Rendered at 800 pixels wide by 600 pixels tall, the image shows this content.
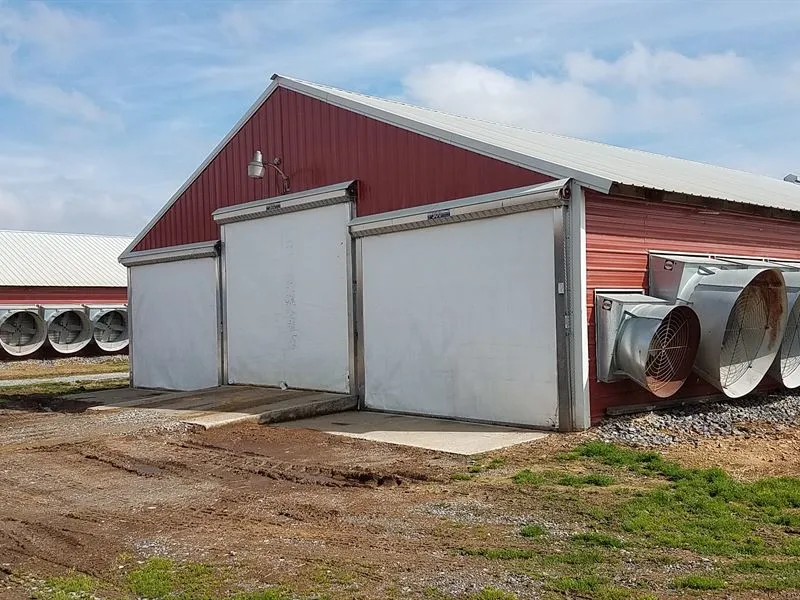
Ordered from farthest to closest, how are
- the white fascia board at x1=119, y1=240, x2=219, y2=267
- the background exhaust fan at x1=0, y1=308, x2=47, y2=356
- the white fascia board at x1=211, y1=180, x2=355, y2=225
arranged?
1. the background exhaust fan at x1=0, y1=308, x2=47, y2=356
2. the white fascia board at x1=119, y1=240, x2=219, y2=267
3. the white fascia board at x1=211, y1=180, x2=355, y2=225

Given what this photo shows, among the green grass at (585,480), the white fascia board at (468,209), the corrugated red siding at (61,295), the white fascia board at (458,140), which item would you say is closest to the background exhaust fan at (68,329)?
the corrugated red siding at (61,295)

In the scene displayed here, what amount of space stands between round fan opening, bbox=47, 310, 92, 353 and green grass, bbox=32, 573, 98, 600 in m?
26.7

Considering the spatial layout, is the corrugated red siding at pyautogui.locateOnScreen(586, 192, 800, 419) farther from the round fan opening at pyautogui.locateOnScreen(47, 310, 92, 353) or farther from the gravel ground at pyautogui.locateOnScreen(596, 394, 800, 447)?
the round fan opening at pyautogui.locateOnScreen(47, 310, 92, 353)

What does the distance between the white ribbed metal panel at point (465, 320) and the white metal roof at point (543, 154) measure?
2.77 feet

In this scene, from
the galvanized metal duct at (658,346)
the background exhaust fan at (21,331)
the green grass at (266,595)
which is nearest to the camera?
the green grass at (266,595)

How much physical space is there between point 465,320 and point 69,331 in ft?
75.4

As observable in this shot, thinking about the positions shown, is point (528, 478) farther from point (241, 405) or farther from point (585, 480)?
point (241, 405)

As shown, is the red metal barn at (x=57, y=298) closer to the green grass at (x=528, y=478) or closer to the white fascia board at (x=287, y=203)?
the white fascia board at (x=287, y=203)

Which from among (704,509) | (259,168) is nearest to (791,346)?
(704,509)

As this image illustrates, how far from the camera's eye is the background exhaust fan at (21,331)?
1148 inches

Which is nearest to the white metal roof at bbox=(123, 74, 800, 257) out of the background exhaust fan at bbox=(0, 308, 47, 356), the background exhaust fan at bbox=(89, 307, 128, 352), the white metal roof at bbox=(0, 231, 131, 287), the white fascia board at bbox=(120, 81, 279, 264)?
the white fascia board at bbox=(120, 81, 279, 264)

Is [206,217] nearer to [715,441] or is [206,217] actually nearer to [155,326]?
[155,326]

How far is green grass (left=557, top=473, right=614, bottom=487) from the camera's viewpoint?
8.03 metres

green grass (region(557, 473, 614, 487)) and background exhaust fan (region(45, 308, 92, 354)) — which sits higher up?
background exhaust fan (region(45, 308, 92, 354))
